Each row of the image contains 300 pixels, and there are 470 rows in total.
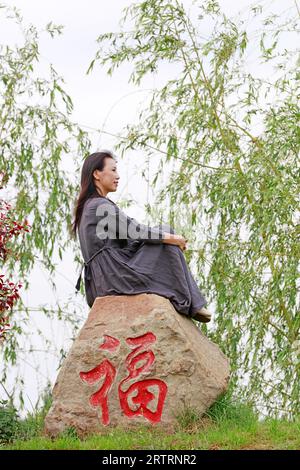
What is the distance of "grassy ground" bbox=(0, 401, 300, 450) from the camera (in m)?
5.99

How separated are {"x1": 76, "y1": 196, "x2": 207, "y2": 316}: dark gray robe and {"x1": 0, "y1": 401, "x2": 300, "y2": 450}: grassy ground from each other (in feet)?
2.35

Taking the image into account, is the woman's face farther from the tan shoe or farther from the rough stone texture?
the tan shoe

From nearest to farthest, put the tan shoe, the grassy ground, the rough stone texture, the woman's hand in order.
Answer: the grassy ground → the rough stone texture → the woman's hand → the tan shoe

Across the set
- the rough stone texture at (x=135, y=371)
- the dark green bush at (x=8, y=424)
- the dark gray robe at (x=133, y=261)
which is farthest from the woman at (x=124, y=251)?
the dark green bush at (x=8, y=424)

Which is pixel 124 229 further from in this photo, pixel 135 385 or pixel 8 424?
pixel 8 424

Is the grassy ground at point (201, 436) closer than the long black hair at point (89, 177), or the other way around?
the grassy ground at point (201, 436)

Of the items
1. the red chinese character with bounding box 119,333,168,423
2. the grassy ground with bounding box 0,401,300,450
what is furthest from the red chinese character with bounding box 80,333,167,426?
the grassy ground with bounding box 0,401,300,450

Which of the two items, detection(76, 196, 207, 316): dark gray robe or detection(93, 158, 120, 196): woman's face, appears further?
detection(93, 158, 120, 196): woman's face

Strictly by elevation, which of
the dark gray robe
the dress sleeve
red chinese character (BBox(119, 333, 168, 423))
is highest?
the dress sleeve

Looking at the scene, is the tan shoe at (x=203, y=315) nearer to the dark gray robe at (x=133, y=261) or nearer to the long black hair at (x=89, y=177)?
the dark gray robe at (x=133, y=261)

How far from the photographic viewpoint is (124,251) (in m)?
6.66

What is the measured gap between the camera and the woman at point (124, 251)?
21.3 ft

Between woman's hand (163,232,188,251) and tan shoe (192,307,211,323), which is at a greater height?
woman's hand (163,232,188,251)

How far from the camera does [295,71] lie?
26.7 ft
